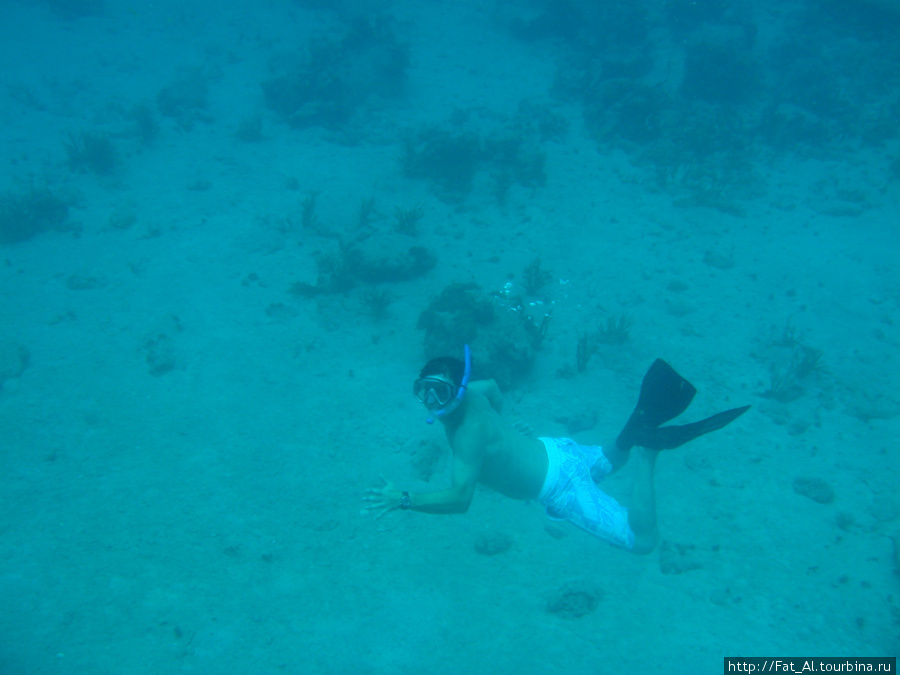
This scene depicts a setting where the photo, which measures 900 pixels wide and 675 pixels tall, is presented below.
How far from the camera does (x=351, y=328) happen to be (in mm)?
7898

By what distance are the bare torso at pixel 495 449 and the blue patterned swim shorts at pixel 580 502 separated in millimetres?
130

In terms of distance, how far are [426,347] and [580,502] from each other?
352cm

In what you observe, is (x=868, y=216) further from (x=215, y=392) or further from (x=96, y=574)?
(x=96, y=574)

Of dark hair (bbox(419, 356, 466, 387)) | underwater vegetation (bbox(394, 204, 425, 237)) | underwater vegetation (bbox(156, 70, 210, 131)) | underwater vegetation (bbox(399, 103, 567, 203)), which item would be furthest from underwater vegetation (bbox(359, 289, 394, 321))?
underwater vegetation (bbox(156, 70, 210, 131))

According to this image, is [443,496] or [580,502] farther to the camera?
[580,502]

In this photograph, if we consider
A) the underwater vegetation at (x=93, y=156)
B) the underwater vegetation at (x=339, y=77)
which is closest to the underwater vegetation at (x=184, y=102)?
the underwater vegetation at (x=339, y=77)

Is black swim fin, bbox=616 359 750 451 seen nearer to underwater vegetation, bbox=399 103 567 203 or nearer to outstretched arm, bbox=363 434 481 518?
outstretched arm, bbox=363 434 481 518

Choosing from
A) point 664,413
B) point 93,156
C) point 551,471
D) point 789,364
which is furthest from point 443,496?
point 93,156

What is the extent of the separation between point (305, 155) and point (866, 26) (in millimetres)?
23253

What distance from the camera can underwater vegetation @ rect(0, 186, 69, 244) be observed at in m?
9.55

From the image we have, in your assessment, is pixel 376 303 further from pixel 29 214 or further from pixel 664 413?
pixel 29 214

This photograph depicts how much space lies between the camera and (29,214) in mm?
9828

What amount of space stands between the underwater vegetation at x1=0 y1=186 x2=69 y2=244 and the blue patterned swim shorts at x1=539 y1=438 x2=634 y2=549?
12.1 m

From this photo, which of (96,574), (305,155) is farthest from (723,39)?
(96,574)
